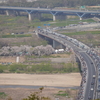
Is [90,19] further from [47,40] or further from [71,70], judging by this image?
[71,70]

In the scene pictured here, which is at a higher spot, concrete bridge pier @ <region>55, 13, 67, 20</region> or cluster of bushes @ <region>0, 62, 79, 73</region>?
concrete bridge pier @ <region>55, 13, 67, 20</region>

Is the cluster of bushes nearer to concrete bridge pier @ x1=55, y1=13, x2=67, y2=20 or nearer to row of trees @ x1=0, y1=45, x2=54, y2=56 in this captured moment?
row of trees @ x1=0, y1=45, x2=54, y2=56

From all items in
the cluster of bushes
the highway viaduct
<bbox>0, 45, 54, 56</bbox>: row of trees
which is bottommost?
the cluster of bushes

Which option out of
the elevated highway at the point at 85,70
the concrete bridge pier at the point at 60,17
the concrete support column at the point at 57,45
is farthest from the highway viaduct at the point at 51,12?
the concrete support column at the point at 57,45

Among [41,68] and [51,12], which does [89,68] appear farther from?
[51,12]

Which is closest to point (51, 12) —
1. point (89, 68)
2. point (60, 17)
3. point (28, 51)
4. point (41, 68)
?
point (60, 17)

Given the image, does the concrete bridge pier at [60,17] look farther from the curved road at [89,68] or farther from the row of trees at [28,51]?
the row of trees at [28,51]

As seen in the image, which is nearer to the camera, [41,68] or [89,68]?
[89,68]

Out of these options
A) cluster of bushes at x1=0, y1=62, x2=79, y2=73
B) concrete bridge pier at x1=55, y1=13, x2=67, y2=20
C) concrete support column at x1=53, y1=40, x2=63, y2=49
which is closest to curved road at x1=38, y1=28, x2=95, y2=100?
concrete support column at x1=53, y1=40, x2=63, y2=49

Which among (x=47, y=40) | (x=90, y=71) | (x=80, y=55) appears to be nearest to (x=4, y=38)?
(x=47, y=40)
